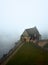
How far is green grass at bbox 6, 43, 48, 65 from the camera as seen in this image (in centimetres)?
3275

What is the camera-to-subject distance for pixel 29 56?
34.2 meters

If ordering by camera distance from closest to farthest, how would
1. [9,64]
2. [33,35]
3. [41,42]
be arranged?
[9,64] → [41,42] → [33,35]

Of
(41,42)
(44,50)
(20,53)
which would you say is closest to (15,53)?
(20,53)

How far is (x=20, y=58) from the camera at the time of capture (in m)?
33.6

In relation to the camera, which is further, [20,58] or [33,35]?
[33,35]

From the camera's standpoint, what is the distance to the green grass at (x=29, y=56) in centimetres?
3275

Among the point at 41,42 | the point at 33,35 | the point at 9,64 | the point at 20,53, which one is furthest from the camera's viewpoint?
the point at 33,35

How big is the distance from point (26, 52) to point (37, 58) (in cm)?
260

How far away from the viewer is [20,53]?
35.1m

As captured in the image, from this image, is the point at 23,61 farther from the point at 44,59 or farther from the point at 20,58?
the point at 44,59

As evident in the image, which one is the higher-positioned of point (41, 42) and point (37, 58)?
point (41, 42)

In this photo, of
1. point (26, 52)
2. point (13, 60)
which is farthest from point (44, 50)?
point (13, 60)

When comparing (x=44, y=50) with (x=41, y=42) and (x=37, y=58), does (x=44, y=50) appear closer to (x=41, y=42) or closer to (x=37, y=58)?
(x=37, y=58)

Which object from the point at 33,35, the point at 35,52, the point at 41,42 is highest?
the point at 33,35
